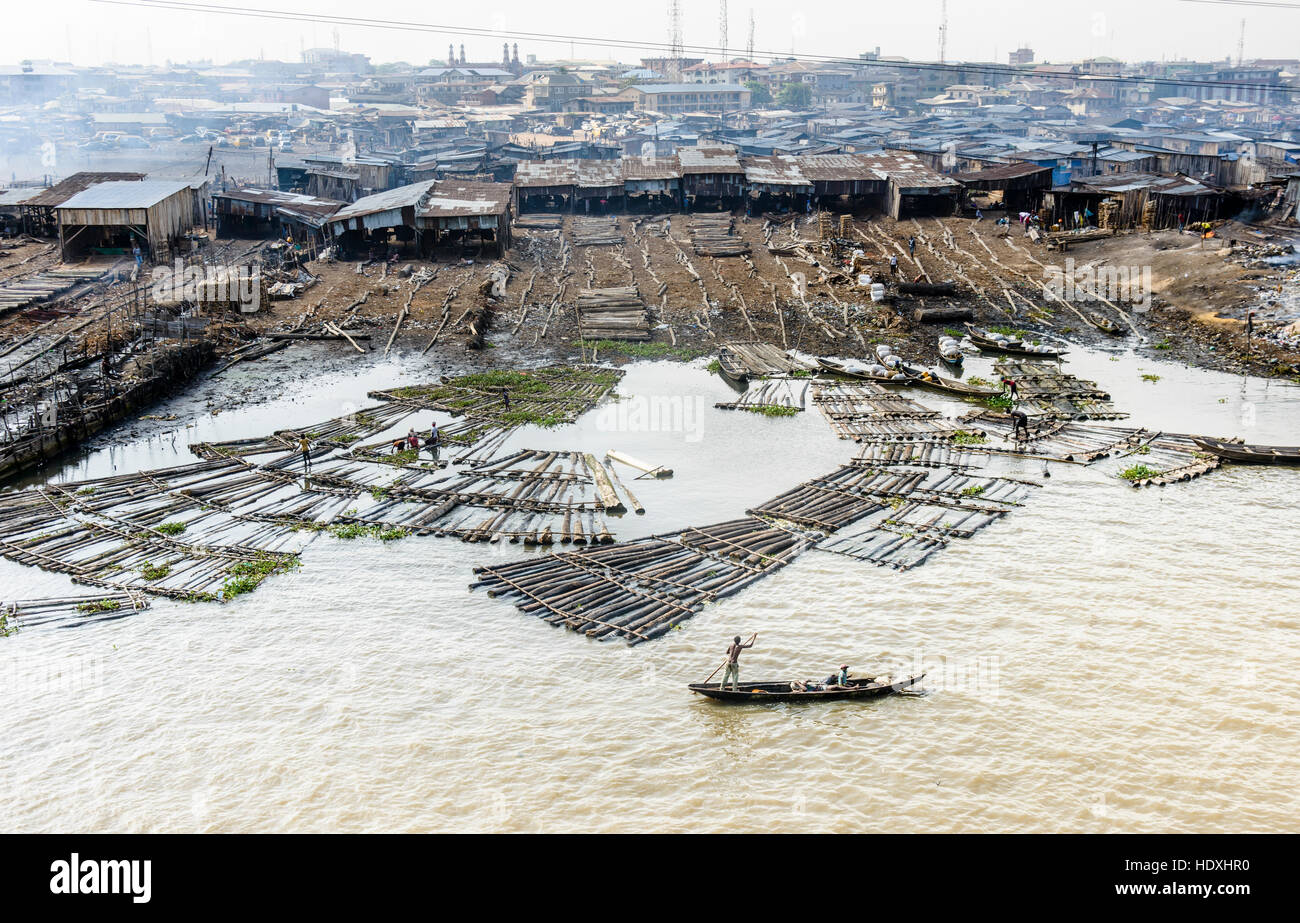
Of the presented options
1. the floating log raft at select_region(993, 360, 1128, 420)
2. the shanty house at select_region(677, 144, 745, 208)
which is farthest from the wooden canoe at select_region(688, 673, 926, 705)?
the shanty house at select_region(677, 144, 745, 208)

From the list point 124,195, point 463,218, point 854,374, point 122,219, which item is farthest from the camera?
point 124,195

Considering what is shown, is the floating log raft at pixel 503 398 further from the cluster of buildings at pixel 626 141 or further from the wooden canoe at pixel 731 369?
the cluster of buildings at pixel 626 141

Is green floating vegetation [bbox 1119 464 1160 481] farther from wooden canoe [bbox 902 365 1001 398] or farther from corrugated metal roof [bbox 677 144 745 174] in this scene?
corrugated metal roof [bbox 677 144 745 174]

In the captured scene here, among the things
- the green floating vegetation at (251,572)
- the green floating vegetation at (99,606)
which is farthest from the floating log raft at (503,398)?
the green floating vegetation at (99,606)

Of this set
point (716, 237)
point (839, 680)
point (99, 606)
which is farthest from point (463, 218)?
point (839, 680)

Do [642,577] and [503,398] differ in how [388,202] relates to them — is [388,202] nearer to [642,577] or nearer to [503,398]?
[503,398]
